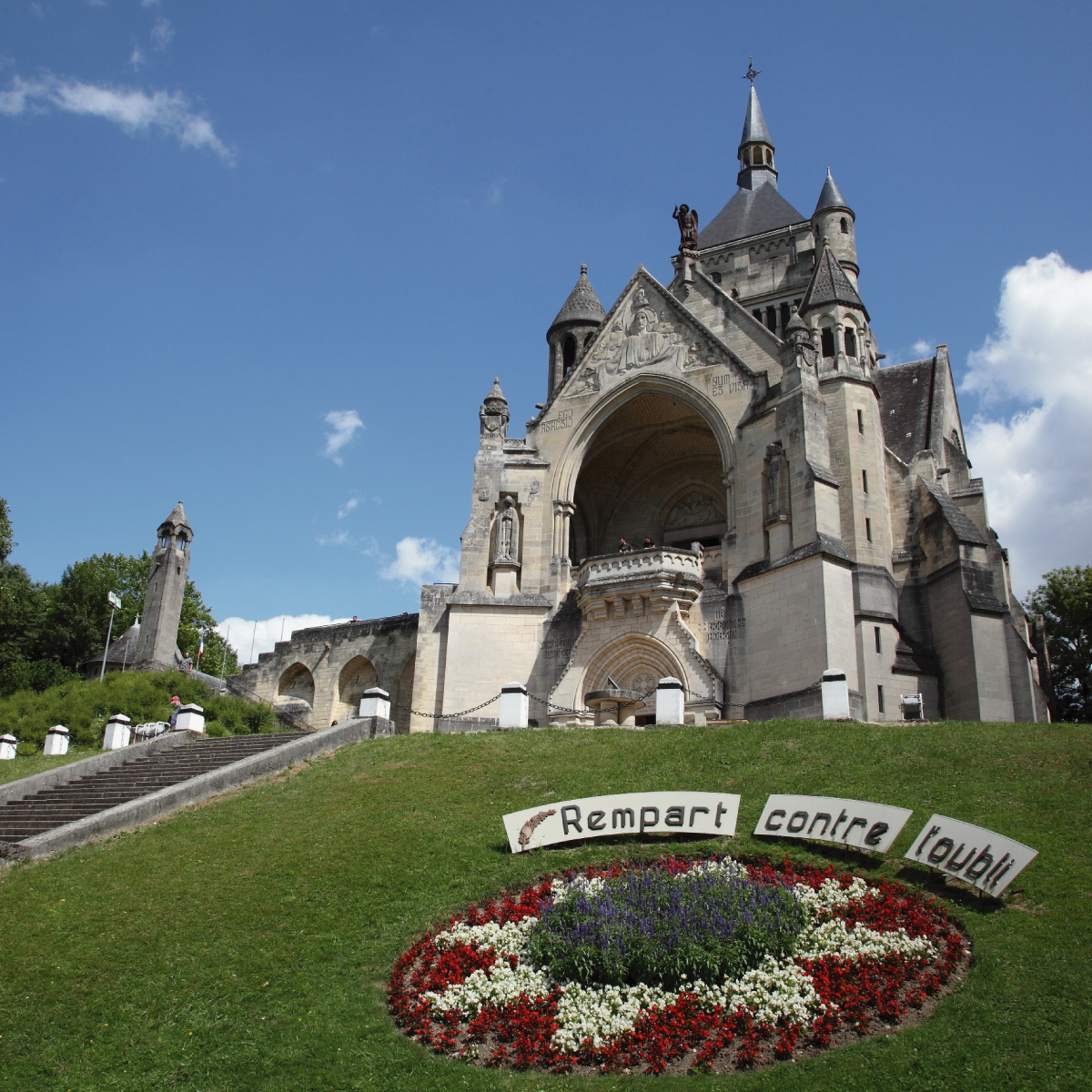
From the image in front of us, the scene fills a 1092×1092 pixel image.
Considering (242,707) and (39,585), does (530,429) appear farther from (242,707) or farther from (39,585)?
(39,585)

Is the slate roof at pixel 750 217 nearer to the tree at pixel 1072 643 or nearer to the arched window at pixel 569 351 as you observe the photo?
the arched window at pixel 569 351

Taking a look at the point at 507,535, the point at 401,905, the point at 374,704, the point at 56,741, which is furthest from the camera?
the point at 507,535

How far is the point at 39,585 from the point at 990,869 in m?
46.5

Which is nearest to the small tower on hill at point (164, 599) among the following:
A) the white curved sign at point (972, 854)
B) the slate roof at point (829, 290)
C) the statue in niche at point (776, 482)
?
the statue in niche at point (776, 482)

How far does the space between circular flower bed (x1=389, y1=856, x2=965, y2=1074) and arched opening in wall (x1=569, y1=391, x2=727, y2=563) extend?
21.7 metres

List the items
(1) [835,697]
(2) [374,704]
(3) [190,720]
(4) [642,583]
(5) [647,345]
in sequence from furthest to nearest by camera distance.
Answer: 1. (5) [647,345]
2. (4) [642,583]
3. (3) [190,720]
4. (2) [374,704]
5. (1) [835,697]

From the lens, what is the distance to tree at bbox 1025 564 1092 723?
37688mm

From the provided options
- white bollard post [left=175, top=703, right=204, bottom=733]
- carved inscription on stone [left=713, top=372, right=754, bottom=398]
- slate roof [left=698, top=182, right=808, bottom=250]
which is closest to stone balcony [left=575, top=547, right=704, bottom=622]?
carved inscription on stone [left=713, top=372, right=754, bottom=398]

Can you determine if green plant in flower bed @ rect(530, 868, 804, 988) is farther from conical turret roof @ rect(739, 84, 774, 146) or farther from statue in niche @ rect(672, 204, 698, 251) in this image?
conical turret roof @ rect(739, 84, 774, 146)

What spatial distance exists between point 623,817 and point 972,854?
170 inches

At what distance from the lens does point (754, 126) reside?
1938 inches

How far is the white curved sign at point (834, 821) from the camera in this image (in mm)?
12266

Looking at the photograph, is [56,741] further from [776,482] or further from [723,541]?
[776,482]

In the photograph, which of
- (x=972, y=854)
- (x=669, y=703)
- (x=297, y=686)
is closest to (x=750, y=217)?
(x=297, y=686)
